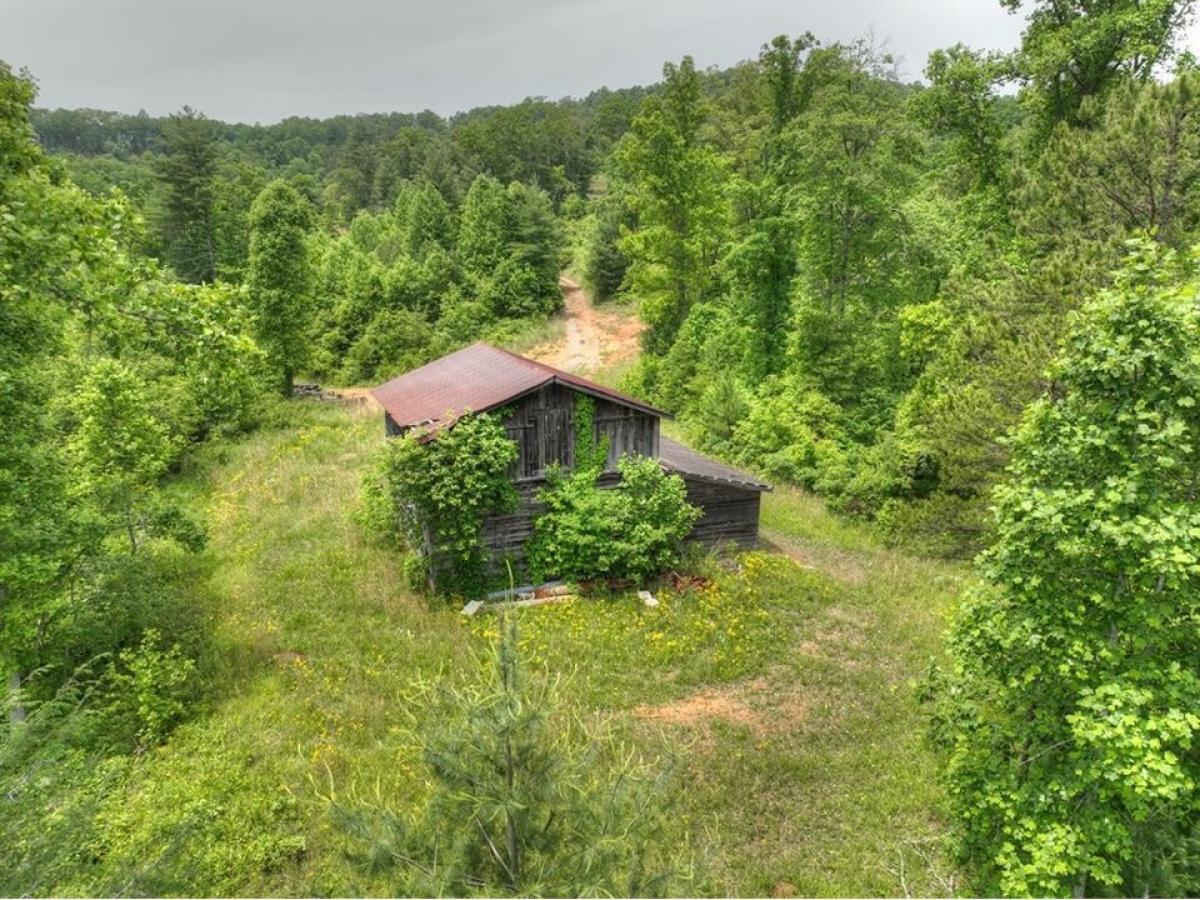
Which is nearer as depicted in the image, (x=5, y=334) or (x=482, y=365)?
(x=5, y=334)

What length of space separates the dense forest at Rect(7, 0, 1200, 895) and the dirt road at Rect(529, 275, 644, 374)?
285 centimetres

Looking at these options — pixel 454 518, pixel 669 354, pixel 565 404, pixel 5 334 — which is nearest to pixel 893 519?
pixel 565 404

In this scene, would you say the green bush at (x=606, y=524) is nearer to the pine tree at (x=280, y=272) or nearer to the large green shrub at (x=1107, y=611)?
the large green shrub at (x=1107, y=611)

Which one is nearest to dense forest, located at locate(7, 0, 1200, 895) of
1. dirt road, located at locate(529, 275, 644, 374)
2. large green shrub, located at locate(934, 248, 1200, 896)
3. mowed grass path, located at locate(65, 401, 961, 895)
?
large green shrub, located at locate(934, 248, 1200, 896)

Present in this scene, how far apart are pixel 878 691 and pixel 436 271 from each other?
4227 cm

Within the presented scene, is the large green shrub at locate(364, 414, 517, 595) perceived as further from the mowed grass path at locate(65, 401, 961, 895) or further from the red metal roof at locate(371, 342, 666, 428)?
the mowed grass path at locate(65, 401, 961, 895)

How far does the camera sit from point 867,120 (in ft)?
80.1

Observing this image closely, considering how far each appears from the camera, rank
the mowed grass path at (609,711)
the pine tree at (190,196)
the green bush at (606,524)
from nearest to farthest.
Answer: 1. the mowed grass path at (609,711)
2. the green bush at (606,524)
3. the pine tree at (190,196)

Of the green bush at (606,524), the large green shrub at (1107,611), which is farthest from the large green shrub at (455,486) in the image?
the large green shrub at (1107,611)

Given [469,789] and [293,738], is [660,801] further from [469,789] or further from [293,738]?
[293,738]

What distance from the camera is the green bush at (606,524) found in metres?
17.3

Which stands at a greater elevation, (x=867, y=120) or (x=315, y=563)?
(x=867, y=120)

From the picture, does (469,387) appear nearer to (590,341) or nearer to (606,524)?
(606,524)

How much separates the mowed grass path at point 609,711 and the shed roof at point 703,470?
219cm
